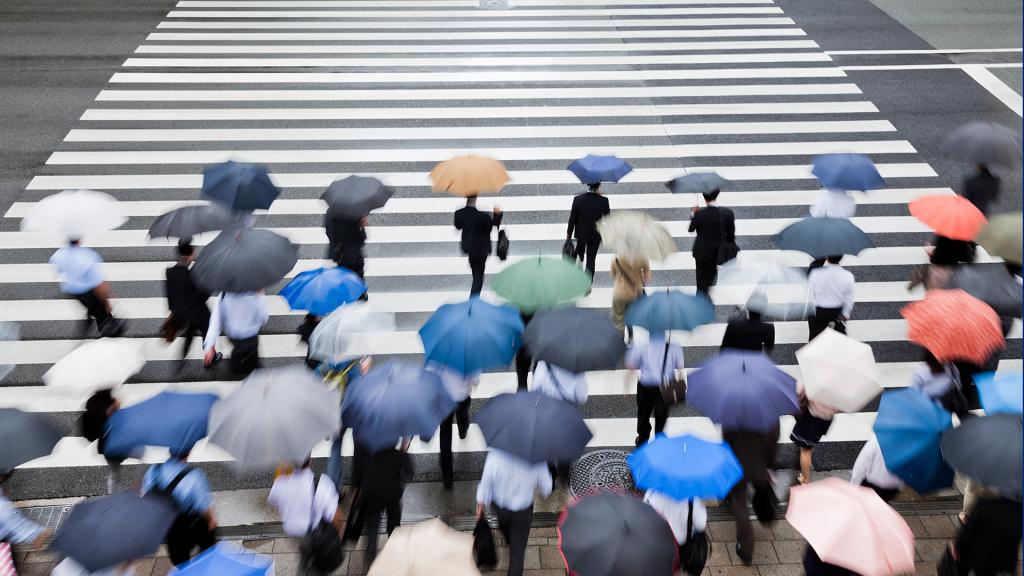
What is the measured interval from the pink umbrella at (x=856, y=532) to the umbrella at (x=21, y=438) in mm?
4520

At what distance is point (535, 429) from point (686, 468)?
920 mm

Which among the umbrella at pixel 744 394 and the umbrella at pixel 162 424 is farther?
the umbrella at pixel 744 394

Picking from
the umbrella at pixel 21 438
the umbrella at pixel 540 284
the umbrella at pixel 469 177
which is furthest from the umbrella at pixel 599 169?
the umbrella at pixel 21 438

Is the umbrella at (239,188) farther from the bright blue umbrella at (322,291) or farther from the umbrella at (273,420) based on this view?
the umbrella at (273,420)

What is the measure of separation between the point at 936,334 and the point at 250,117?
437 inches

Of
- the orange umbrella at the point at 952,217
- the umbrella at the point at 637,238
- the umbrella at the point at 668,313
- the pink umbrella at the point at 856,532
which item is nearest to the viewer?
the pink umbrella at the point at 856,532

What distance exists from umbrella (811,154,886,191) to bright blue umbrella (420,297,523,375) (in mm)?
4369

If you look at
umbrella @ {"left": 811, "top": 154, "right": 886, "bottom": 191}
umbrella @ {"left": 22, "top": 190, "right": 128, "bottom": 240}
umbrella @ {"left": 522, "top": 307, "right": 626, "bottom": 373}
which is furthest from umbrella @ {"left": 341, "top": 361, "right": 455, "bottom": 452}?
umbrella @ {"left": 811, "top": 154, "right": 886, "bottom": 191}

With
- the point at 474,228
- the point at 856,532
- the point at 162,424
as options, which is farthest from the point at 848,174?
the point at 162,424

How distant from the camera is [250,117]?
13586mm

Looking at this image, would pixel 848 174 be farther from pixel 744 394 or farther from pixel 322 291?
pixel 322 291

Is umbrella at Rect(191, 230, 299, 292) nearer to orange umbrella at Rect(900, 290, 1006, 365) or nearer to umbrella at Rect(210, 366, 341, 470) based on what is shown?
umbrella at Rect(210, 366, 341, 470)

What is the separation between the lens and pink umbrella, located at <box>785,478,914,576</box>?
4270 mm

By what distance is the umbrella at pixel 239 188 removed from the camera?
8.36 meters
